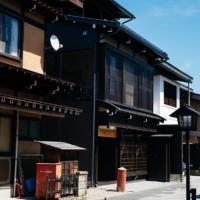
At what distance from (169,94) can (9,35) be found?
17080mm

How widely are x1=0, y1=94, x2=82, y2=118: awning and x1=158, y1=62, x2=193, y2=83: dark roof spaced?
13140 mm

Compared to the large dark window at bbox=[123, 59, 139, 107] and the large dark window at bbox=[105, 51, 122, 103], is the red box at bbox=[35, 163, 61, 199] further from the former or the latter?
the large dark window at bbox=[123, 59, 139, 107]

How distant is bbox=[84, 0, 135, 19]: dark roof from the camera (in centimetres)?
2123

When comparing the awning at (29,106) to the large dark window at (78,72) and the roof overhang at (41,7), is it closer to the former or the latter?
the roof overhang at (41,7)

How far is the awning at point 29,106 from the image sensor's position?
1206 centimetres

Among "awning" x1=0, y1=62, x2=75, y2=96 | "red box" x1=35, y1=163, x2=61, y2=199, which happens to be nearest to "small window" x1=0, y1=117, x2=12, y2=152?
"awning" x1=0, y1=62, x2=75, y2=96

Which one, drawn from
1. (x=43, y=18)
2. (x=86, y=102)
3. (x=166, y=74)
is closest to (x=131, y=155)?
(x=86, y=102)

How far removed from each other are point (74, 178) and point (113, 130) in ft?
24.5

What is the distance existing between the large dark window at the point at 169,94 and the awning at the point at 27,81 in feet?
46.2

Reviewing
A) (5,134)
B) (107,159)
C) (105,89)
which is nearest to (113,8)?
(105,89)

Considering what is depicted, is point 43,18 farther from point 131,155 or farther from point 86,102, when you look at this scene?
point 131,155

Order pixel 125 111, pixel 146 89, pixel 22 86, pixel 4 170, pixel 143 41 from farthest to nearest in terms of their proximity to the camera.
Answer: pixel 146 89 → pixel 143 41 → pixel 125 111 → pixel 22 86 → pixel 4 170

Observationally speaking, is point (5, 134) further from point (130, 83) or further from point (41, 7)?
point (130, 83)

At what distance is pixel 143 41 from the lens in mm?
22250
